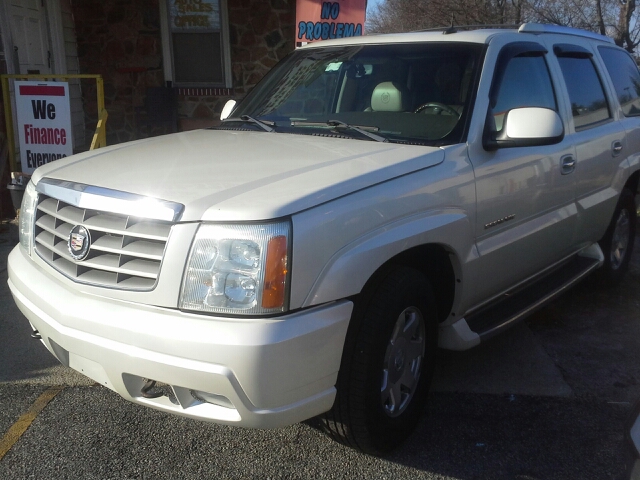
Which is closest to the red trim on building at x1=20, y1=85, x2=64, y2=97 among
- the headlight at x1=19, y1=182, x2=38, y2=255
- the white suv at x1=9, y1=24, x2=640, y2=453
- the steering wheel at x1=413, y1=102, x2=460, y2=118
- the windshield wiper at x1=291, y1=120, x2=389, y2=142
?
the white suv at x1=9, y1=24, x2=640, y2=453

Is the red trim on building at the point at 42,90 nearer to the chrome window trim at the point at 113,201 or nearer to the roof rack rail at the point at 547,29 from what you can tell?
the chrome window trim at the point at 113,201

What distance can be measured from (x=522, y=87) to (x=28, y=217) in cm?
285

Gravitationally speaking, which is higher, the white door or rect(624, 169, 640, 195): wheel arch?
the white door

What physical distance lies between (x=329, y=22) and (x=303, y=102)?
4286mm

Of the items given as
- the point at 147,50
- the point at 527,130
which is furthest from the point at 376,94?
the point at 147,50

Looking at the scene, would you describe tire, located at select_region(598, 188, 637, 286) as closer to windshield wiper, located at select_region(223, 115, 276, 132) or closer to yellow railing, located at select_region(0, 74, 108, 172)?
windshield wiper, located at select_region(223, 115, 276, 132)

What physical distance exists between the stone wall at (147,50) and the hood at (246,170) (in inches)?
269

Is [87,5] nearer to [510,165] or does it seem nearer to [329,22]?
[329,22]

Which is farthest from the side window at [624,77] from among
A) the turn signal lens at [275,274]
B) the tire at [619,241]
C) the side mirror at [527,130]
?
the turn signal lens at [275,274]

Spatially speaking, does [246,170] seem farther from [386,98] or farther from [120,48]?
[120,48]

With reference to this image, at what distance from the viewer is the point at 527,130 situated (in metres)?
3.34

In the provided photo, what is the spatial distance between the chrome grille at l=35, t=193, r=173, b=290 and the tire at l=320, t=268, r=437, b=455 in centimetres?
84

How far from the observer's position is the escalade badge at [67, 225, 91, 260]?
109 inches

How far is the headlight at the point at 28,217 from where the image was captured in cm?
325
